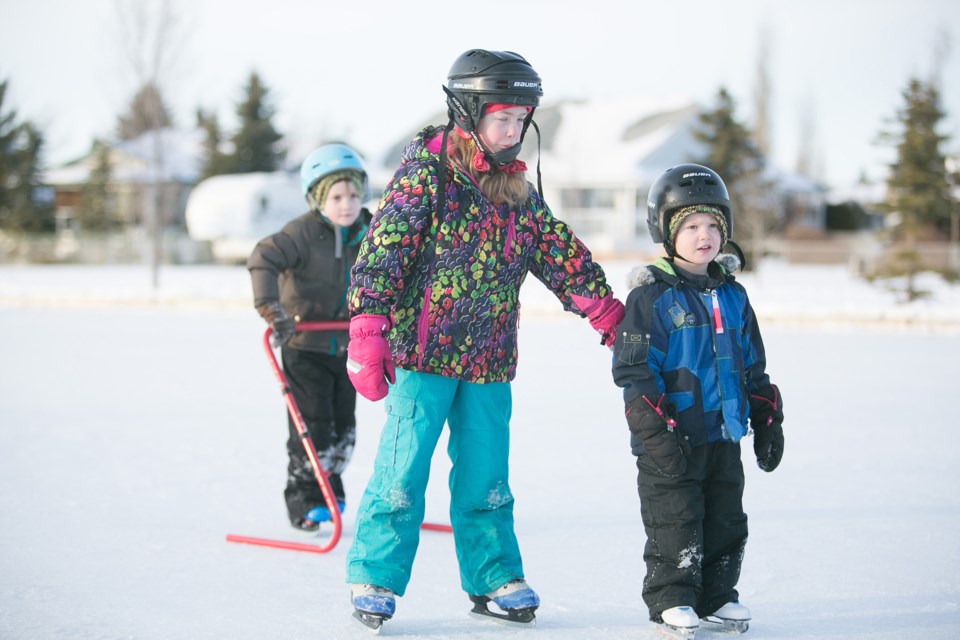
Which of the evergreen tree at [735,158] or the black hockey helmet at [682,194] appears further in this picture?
the evergreen tree at [735,158]

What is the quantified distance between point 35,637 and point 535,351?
24.8 ft

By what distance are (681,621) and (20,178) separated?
40140mm

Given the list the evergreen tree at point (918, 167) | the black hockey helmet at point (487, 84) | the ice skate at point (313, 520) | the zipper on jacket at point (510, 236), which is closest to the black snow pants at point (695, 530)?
the zipper on jacket at point (510, 236)

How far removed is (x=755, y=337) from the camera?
3.10m

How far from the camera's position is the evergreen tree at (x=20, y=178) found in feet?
124

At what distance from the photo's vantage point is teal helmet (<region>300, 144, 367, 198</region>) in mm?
4320

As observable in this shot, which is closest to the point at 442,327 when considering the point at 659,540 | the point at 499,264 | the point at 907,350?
the point at 499,264

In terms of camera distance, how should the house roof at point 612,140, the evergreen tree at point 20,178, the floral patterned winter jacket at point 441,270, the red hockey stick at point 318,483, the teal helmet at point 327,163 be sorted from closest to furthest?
1. the floral patterned winter jacket at point 441,270
2. the red hockey stick at point 318,483
3. the teal helmet at point 327,163
4. the house roof at point 612,140
5. the evergreen tree at point 20,178

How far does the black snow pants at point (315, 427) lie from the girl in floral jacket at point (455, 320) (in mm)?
1290

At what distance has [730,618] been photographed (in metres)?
3.01

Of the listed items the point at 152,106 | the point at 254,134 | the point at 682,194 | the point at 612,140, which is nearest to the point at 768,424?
the point at 682,194

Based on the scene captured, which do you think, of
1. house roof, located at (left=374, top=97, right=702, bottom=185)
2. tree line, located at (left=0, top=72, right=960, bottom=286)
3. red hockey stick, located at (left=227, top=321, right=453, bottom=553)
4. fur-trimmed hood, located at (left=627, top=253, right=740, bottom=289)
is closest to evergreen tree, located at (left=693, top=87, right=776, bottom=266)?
tree line, located at (left=0, top=72, right=960, bottom=286)

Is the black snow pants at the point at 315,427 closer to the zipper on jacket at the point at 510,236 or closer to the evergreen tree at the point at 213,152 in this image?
the zipper on jacket at the point at 510,236

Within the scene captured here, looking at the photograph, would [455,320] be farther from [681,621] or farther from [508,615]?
[681,621]
